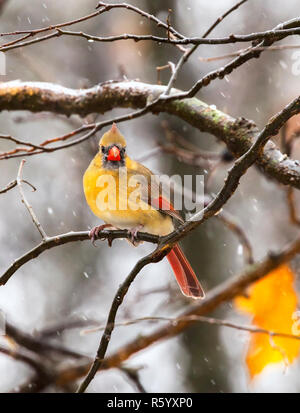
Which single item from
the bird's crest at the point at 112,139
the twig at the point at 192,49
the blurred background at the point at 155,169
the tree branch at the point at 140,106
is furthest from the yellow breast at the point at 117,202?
the blurred background at the point at 155,169

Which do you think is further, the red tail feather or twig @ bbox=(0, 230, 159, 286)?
the red tail feather

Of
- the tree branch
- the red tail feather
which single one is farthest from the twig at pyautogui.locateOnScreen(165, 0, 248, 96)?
the red tail feather

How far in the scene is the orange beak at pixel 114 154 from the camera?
384 cm

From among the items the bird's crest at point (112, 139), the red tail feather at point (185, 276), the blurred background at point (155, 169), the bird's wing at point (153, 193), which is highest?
the blurred background at point (155, 169)

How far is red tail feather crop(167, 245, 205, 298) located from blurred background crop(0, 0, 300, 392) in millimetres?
2463

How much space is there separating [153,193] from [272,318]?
1180 millimetres

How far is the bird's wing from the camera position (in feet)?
12.4

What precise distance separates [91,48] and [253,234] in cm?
340

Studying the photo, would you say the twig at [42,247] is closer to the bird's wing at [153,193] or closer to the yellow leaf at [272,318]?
the bird's wing at [153,193]

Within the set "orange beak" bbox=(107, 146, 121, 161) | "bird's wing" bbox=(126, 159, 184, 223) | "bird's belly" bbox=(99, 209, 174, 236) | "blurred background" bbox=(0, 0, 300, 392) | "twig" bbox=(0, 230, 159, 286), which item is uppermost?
"blurred background" bbox=(0, 0, 300, 392)

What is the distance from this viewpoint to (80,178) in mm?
7176

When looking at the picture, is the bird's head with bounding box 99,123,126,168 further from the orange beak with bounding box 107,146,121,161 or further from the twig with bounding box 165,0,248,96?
the twig with bounding box 165,0,248,96

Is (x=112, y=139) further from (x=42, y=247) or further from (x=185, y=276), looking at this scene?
(x=42, y=247)

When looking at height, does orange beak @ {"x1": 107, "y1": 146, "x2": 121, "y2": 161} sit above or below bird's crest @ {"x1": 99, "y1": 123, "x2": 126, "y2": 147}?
below
